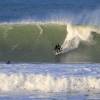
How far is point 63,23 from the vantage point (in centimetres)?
2123

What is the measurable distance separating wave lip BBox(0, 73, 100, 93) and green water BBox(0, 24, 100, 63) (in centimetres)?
530

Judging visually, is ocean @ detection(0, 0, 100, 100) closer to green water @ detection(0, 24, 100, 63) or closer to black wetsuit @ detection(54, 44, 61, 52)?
green water @ detection(0, 24, 100, 63)

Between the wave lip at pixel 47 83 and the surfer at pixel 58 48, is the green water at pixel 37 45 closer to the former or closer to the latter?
the surfer at pixel 58 48

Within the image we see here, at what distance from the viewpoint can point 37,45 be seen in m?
19.6

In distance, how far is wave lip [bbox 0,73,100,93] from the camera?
34.4 feet

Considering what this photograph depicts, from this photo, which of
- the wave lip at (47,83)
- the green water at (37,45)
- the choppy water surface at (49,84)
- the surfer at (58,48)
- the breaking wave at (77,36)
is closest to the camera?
the choppy water surface at (49,84)

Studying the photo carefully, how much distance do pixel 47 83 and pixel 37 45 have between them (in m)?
8.99

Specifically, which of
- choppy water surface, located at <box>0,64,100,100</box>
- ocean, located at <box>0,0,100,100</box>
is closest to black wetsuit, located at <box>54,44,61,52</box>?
ocean, located at <box>0,0,100,100</box>

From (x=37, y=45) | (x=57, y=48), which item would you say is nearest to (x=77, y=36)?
(x=37, y=45)

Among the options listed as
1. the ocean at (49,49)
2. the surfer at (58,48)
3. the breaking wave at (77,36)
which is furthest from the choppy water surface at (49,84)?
the breaking wave at (77,36)

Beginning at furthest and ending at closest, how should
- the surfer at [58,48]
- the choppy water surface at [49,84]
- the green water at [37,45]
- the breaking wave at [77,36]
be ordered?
the breaking wave at [77,36]
the surfer at [58,48]
the green water at [37,45]
the choppy water surface at [49,84]

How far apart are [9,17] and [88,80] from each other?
40.7ft

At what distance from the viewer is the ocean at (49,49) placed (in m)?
10.5

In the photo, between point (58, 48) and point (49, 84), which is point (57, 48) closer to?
point (58, 48)
